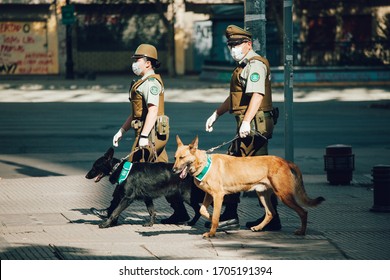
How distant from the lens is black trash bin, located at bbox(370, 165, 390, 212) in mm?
10336

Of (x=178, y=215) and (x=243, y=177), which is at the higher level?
(x=243, y=177)

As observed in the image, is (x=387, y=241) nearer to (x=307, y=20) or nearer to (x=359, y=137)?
(x=359, y=137)

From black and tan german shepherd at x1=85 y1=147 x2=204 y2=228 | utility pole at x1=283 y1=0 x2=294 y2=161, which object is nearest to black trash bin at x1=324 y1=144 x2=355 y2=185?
utility pole at x1=283 y1=0 x2=294 y2=161

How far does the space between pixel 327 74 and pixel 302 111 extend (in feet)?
35.4

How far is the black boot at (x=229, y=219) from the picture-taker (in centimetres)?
916

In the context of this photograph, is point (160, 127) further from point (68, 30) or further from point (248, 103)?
point (68, 30)

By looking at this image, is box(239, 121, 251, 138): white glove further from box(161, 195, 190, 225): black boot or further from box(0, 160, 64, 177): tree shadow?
box(0, 160, 64, 177): tree shadow

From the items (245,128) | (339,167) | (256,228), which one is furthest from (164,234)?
(339,167)

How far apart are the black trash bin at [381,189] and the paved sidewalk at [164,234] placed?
0.13 m

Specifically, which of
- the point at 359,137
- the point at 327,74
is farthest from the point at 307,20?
the point at 359,137

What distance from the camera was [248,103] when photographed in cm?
913

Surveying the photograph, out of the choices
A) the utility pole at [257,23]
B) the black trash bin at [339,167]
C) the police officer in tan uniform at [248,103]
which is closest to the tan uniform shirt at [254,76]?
the police officer in tan uniform at [248,103]

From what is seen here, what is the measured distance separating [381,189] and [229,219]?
2070mm

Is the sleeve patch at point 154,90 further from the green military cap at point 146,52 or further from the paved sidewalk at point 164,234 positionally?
the paved sidewalk at point 164,234
